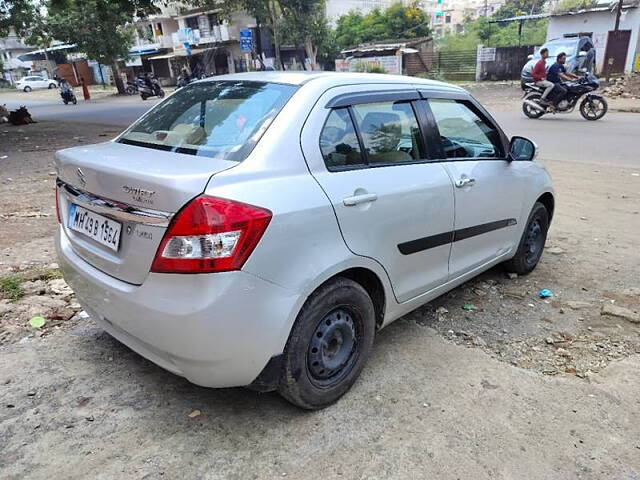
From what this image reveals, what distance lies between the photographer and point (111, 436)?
235 cm

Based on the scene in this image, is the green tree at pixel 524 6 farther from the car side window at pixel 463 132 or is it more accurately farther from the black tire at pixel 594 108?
the car side window at pixel 463 132

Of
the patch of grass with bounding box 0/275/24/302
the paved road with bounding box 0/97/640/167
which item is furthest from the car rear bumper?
the paved road with bounding box 0/97/640/167

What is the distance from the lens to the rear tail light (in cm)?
199

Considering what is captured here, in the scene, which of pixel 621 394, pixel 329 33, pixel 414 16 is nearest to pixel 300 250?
pixel 621 394

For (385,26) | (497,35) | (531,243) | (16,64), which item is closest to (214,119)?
(531,243)

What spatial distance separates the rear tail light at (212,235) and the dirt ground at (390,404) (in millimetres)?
890

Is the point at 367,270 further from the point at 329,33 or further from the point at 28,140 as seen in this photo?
the point at 329,33

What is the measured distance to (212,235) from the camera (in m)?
1.99

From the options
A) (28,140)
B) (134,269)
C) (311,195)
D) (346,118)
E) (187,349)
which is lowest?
(28,140)

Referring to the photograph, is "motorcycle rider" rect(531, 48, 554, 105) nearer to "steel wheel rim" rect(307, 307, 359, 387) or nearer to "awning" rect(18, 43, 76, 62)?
"steel wheel rim" rect(307, 307, 359, 387)

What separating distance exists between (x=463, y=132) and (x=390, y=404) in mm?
1907

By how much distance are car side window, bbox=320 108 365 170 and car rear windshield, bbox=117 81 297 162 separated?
0.25 m

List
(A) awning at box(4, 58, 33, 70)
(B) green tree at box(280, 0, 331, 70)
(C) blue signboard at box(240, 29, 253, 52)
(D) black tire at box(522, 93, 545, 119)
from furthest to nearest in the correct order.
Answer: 1. (A) awning at box(4, 58, 33, 70)
2. (B) green tree at box(280, 0, 331, 70)
3. (C) blue signboard at box(240, 29, 253, 52)
4. (D) black tire at box(522, 93, 545, 119)

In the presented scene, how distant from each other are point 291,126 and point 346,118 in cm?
40
